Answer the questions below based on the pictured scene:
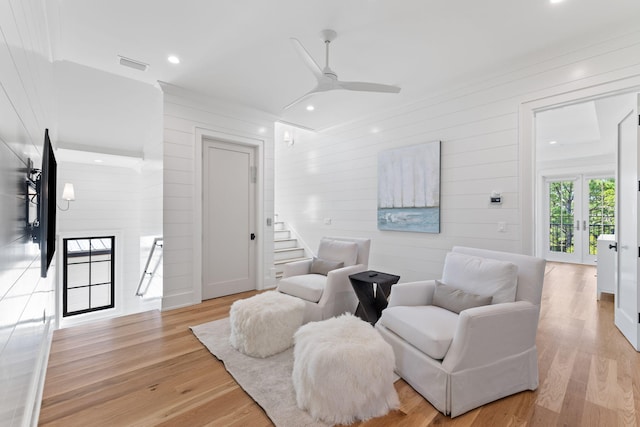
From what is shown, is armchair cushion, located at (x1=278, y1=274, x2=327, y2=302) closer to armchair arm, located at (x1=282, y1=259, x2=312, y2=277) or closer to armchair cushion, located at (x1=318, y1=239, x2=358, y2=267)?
armchair arm, located at (x1=282, y1=259, x2=312, y2=277)

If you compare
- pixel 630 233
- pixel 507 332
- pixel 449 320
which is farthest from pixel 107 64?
pixel 630 233

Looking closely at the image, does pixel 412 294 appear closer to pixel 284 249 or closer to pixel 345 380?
pixel 345 380

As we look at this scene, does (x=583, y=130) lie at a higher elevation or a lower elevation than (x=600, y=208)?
higher

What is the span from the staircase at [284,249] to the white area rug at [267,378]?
2.24 m

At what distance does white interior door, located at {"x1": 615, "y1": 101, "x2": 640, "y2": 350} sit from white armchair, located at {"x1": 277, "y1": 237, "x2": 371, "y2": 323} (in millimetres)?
2434

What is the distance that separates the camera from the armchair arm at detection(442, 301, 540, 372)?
1.75 metres

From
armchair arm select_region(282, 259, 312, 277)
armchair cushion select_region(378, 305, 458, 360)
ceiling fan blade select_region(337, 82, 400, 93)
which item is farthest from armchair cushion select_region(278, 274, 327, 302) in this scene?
ceiling fan blade select_region(337, 82, 400, 93)

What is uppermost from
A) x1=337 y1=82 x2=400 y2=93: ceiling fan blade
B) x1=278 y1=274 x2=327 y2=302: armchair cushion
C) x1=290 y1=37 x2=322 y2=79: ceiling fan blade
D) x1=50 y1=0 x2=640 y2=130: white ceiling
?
x1=50 y1=0 x2=640 y2=130: white ceiling

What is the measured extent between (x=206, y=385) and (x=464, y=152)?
3494 mm

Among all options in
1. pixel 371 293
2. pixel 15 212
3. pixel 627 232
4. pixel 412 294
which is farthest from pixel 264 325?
pixel 627 232

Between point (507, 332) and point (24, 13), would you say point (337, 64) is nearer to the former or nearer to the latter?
point (24, 13)

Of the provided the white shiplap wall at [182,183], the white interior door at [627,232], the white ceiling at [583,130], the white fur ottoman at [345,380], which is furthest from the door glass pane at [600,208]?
the white shiplap wall at [182,183]

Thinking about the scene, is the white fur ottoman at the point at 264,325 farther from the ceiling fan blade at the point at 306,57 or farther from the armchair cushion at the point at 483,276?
the ceiling fan blade at the point at 306,57

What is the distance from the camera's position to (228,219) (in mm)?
4246
